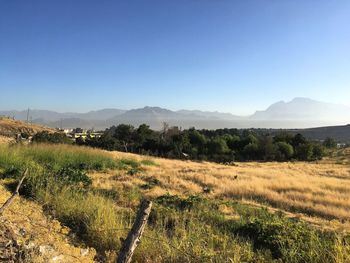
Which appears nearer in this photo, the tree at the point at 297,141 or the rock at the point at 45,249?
the rock at the point at 45,249

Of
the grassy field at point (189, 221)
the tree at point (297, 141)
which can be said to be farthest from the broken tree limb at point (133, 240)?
the tree at point (297, 141)

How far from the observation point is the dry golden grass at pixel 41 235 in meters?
5.00

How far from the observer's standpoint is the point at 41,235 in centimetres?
568

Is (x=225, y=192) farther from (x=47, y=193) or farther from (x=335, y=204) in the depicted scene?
(x=47, y=193)

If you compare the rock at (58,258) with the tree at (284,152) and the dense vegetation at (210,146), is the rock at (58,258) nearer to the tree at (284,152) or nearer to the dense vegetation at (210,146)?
the dense vegetation at (210,146)

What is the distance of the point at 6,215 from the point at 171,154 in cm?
4895

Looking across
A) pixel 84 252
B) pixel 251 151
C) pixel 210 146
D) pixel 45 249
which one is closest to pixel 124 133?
pixel 210 146

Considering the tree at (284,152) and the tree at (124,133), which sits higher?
the tree at (124,133)

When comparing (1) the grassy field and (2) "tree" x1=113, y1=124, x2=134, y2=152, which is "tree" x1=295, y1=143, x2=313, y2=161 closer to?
(2) "tree" x1=113, y1=124, x2=134, y2=152

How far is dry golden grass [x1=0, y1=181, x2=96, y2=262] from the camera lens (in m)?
5.00

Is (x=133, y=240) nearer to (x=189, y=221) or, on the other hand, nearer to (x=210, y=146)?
(x=189, y=221)

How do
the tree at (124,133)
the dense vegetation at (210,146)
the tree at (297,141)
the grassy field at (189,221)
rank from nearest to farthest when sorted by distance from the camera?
the grassy field at (189,221) → the dense vegetation at (210,146) → the tree at (124,133) → the tree at (297,141)

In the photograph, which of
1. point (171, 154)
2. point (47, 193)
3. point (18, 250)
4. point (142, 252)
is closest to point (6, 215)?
point (47, 193)

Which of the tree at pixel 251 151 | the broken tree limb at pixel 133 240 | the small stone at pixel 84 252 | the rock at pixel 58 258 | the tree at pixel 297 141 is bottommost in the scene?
the tree at pixel 251 151
